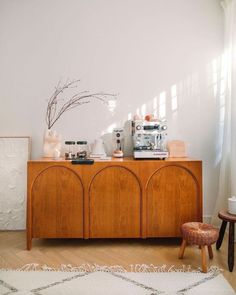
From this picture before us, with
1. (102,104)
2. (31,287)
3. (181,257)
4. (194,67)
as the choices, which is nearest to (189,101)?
(194,67)

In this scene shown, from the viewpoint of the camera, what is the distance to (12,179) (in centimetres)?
398

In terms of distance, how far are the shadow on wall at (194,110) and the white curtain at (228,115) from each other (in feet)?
0.33

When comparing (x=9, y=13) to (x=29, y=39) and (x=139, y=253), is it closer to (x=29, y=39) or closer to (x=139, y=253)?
(x=29, y=39)

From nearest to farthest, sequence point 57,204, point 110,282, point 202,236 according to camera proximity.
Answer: point 110,282 < point 202,236 < point 57,204

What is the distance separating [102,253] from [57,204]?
2.05ft

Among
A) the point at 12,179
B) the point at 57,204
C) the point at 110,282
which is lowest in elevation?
the point at 110,282

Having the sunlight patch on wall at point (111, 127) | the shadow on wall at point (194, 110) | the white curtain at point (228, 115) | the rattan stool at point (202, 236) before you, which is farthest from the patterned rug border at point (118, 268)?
the sunlight patch on wall at point (111, 127)

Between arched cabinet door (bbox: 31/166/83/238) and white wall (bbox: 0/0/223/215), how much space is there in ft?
2.44

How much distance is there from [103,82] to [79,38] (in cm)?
56

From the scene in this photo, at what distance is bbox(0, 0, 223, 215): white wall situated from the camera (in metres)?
3.98

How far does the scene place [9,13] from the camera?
397 centimetres

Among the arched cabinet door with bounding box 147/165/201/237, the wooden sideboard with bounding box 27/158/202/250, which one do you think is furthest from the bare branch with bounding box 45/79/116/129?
the arched cabinet door with bounding box 147/165/201/237

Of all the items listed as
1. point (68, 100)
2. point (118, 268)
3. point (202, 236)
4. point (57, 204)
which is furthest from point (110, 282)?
point (68, 100)

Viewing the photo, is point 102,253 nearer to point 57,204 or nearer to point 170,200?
point 57,204
